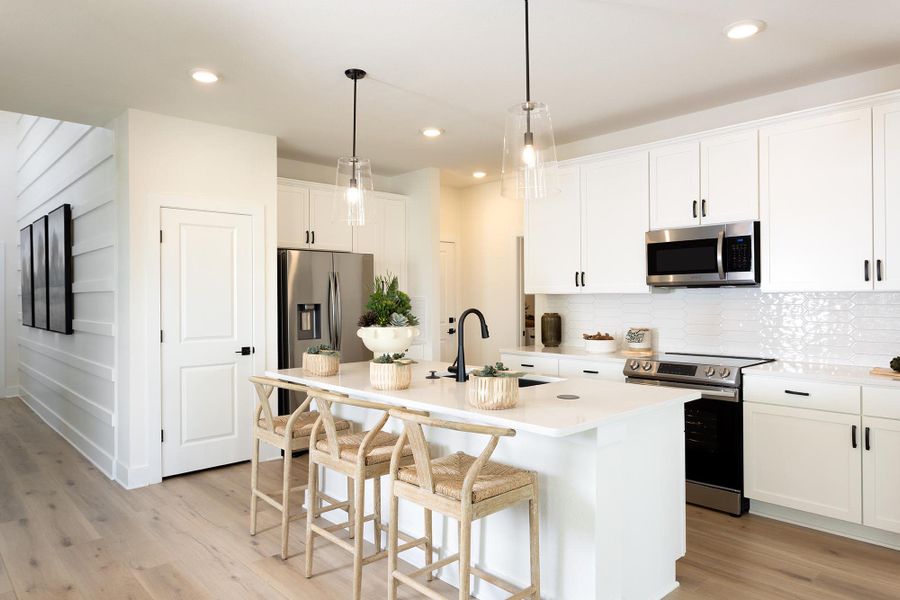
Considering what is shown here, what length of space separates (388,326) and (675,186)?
7.64ft

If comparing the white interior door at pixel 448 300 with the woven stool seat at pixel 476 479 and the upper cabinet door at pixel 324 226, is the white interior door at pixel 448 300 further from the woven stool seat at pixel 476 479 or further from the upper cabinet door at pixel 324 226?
the woven stool seat at pixel 476 479

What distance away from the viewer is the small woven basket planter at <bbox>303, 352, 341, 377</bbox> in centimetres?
320

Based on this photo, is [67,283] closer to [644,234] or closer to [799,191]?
[644,234]

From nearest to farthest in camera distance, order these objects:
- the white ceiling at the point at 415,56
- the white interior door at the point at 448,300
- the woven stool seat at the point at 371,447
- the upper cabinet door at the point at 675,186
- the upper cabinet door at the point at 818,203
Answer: the woven stool seat at the point at 371,447, the white ceiling at the point at 415,56, the upper cabinet door at the point at 818,203, the upper cabinet door at the point at 675,186, the white interior door at the point at 448,300

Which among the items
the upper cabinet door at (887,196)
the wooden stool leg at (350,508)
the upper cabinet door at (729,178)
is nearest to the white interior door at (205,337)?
the wooden stool leg at (350,508)

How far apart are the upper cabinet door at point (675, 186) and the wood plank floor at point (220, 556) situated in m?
1.94

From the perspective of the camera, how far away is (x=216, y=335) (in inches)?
174

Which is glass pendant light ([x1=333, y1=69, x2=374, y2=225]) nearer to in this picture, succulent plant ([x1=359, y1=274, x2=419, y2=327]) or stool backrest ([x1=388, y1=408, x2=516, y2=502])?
succulent plant ([x1=359, y1=274, x2=419, y2=327])

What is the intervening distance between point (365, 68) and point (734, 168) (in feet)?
7.91

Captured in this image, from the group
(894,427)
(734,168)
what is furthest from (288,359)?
(894,427)

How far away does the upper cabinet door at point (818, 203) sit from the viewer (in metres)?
3.30

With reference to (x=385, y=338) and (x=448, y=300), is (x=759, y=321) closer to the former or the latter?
(x=385, y=338)

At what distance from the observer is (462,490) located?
2.01m

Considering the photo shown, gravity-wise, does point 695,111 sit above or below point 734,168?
above
